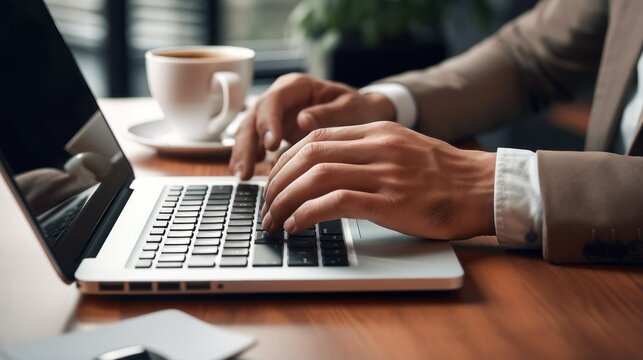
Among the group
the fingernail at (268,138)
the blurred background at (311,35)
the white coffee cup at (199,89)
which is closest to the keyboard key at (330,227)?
the fingernail at (268,138)

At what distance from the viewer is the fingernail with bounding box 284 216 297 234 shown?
62 centimetres

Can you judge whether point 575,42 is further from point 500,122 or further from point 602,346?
point 602,346

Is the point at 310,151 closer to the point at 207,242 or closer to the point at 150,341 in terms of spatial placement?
the point at 207,242

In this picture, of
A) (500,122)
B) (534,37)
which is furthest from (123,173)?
(534,37)

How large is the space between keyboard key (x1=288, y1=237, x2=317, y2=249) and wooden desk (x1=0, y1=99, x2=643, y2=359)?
0.06m

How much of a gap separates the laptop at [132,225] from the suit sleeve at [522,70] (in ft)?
1.48

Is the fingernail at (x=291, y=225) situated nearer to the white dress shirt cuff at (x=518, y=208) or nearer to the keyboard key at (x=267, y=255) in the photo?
the keyboard key at (x=267, y=255)

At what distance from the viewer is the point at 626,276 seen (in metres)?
0.62

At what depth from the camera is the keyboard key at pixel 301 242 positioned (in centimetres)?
62

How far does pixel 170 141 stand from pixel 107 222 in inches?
13.3

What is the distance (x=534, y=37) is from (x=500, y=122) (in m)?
0.16

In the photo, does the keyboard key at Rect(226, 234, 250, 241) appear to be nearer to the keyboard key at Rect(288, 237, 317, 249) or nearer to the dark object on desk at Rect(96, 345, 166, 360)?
the keyboard key at Rect(288, 237, 317, 249)

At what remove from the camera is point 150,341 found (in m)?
0.47

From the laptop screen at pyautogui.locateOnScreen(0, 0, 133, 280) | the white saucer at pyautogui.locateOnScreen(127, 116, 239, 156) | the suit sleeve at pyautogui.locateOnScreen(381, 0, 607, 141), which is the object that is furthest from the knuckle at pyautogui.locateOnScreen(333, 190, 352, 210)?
the suit sleeve at pyautogui.locateOnScreen(381, 0, 607, 141)
